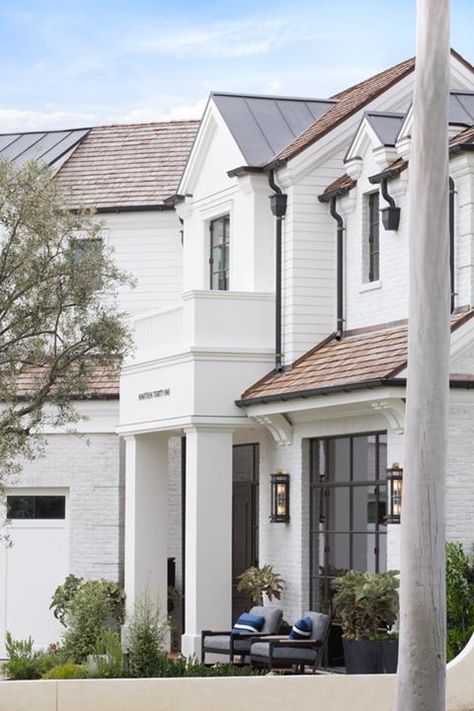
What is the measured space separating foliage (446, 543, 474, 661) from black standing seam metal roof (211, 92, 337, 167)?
8355mm

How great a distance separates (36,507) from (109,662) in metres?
9.29

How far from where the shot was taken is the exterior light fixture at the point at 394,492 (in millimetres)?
21297

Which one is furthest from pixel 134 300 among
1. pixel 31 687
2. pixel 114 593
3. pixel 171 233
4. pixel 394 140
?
pixel 31 687

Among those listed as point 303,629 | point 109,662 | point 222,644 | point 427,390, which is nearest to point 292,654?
point 303,629

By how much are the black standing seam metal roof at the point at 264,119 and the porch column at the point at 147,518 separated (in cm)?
488

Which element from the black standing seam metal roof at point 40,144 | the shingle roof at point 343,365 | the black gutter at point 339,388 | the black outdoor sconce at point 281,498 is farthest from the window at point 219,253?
the black standing seam metal roof at point 40,144

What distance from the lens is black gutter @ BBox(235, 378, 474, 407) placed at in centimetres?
2083

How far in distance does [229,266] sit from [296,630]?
7578 mm

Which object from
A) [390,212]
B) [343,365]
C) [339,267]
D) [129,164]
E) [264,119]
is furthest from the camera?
[129,164]

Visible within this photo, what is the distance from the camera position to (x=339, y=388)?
22.0 metres

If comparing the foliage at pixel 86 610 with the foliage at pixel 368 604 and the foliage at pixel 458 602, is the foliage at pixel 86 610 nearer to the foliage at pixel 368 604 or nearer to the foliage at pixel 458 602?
the foliage at pixel 368 604

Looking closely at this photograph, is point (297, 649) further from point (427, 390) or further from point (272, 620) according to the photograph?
point (427, 390)

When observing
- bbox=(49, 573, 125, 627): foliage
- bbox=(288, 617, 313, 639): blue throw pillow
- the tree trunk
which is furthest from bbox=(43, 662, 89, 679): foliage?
the tree trunk

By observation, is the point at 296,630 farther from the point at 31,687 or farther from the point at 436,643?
the point at 436,643
